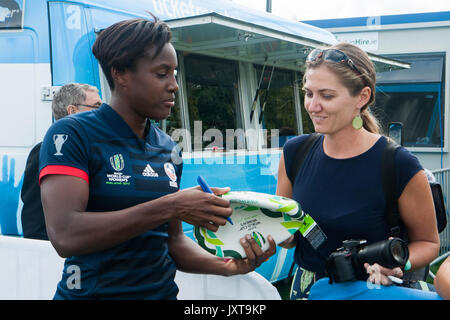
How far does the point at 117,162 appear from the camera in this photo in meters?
1.52

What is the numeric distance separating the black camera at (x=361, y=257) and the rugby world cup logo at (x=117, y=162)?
75 centimetres

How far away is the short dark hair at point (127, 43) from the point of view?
1.58m

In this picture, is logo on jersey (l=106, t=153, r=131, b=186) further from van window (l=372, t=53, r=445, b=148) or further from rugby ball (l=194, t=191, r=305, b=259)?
van window (l=372, t=53, r=445, b=148)

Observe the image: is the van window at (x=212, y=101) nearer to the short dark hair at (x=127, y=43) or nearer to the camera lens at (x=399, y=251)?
the short dark hair at (x=127, y=43)

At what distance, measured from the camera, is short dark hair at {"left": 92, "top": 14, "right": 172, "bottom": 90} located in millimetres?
1581

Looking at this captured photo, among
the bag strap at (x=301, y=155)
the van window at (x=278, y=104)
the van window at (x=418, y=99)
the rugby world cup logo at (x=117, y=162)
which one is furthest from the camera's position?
the van window at (x=418, y=99)

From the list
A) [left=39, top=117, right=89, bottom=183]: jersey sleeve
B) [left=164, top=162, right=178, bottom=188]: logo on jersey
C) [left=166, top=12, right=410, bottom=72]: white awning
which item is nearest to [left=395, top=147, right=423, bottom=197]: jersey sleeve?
[left=164, top=162, right=178, bottom=188]: logo on jersey

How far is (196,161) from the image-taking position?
4.10 metres

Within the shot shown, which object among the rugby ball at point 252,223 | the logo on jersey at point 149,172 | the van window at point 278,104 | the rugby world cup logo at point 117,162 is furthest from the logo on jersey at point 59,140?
the van window at point 278,104

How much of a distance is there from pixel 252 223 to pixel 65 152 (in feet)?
2.05

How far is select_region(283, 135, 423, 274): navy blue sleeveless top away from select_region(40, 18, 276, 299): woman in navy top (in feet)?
1.03

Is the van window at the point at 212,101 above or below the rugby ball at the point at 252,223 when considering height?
above

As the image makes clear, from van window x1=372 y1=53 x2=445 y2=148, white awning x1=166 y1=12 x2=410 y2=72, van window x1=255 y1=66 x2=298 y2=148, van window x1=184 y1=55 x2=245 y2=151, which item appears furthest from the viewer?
van window x1=372 y1=53 x2=445 y2=148
